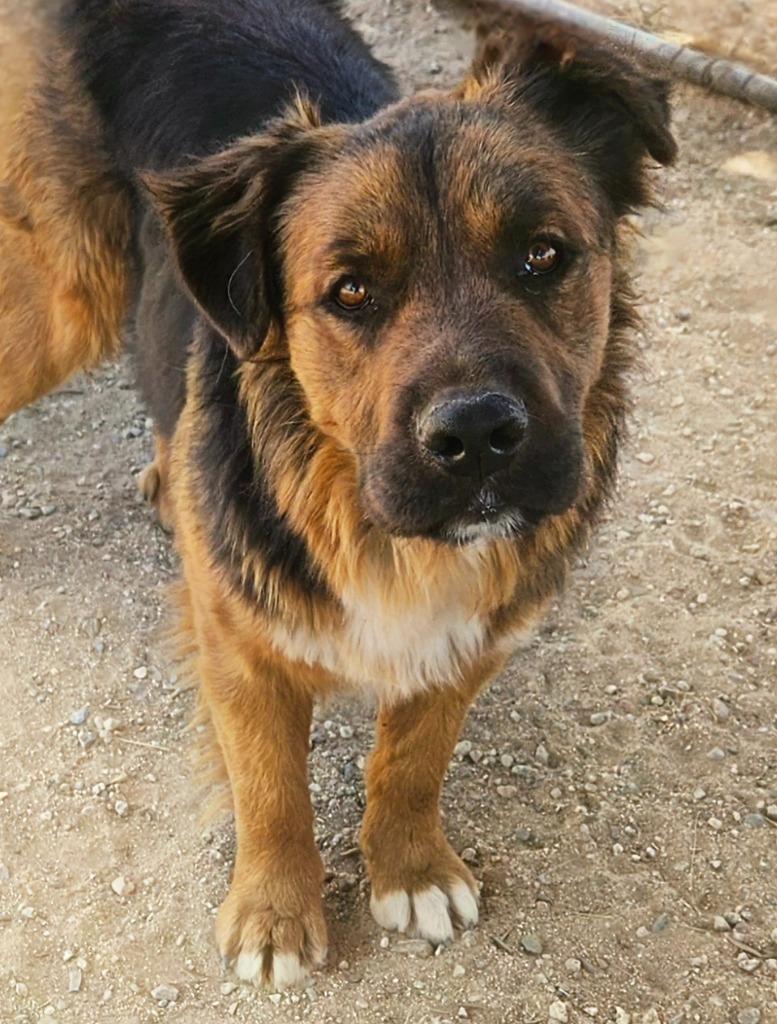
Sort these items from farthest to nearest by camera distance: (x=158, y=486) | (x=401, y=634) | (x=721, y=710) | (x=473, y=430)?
(x=158, y=486) < (x=721, y=710) < (x=401, y=634) < (x=473, y=430)

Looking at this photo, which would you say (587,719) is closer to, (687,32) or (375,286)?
(375,286)

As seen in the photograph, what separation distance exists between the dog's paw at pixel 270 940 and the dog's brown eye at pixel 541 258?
1.75m

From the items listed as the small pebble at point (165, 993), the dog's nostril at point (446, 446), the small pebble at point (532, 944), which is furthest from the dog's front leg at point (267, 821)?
the dog's nostril at point (446, 446)

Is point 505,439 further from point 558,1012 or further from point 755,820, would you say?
point 755,820

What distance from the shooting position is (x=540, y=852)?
11.1 feet

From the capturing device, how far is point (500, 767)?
3596mm

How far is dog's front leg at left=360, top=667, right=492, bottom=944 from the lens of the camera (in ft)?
10.2

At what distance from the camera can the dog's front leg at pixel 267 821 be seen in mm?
2988

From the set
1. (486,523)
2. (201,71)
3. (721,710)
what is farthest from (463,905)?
(201,71)

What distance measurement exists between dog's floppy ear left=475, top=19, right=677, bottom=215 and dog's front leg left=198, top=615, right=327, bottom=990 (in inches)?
56.8

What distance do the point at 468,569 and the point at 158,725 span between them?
1.39 meters

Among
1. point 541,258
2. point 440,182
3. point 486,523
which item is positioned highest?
point 440,182

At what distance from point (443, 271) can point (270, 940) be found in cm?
178

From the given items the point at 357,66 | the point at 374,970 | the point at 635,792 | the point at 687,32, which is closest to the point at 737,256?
the point at 687,32
